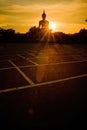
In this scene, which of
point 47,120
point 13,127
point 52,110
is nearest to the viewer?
point 13,127

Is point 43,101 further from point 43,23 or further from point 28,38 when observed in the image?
point 43,23

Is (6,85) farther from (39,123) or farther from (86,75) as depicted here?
(86,75)

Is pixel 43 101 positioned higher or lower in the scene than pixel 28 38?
lower

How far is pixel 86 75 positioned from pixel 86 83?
4.42 ft

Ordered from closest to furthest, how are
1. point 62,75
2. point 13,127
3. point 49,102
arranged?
point 13,127
point 49,102
point 62,75

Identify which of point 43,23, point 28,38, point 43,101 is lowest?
point 43,101

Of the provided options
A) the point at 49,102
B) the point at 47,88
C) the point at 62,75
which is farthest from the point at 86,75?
the point at 49,102

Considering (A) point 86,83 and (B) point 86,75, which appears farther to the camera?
(B) point 86,75

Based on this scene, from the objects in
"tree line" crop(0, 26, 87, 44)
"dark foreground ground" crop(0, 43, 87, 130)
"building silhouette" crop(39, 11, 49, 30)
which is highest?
"building silhouette" crop(39, 11, 49, 30)

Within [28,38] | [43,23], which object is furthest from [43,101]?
[43,23]

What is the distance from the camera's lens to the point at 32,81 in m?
7.02

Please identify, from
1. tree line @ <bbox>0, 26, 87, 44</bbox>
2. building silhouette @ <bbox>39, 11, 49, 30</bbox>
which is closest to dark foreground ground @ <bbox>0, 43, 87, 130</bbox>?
tree line @ <bbox>0, 26, 87, 44</bbox>

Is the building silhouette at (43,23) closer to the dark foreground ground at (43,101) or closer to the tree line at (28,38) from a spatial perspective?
the tree line at (28,38)

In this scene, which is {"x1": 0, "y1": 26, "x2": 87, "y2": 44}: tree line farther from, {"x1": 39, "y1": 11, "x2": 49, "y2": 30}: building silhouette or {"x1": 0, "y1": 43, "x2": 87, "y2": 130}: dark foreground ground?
{"x1": 39, "y1": 11, "x2": 49, "y2": 30}: building silhouette
